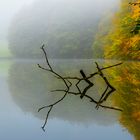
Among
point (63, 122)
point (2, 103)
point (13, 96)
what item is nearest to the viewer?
point (63, 122)

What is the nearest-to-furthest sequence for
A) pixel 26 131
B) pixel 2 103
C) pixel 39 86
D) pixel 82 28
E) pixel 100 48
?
pixel 26 131
pixel 2 103
pixel 39 86
pixel 100 48
pixel 82 28

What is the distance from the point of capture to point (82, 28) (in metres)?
76.9

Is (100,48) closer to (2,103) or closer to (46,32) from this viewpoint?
(46,32)

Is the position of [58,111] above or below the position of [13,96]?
below

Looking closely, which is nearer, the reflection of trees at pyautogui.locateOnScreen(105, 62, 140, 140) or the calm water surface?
the reflection of trees at pyautogui.locateOnScreen(105, 62, 140, 140)

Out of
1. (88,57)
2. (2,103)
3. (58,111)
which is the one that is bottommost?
(58,111)

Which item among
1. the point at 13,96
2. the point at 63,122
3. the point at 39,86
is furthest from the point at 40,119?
the point at 39,86

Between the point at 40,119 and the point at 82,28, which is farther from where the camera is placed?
the point at 82,28

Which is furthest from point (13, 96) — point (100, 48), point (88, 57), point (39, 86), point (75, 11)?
point (75, 11)

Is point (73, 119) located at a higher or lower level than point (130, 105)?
lower

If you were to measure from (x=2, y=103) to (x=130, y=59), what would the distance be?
28.4m

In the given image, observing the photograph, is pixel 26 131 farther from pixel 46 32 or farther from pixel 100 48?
pixel 46 32

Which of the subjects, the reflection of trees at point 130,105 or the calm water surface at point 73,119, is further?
the calm water surface at point 73,119

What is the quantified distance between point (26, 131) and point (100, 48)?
49614 mm
